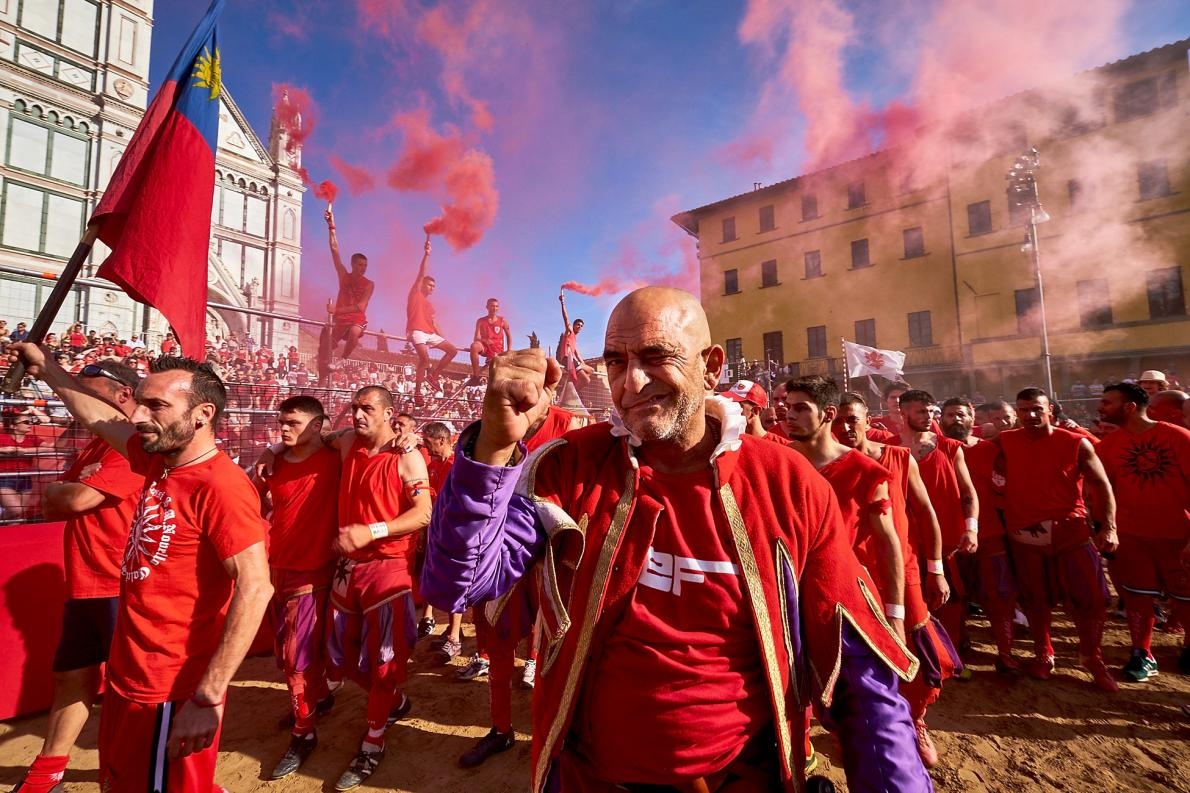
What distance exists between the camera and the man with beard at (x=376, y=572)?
3869mm

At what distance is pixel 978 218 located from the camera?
29312 mm

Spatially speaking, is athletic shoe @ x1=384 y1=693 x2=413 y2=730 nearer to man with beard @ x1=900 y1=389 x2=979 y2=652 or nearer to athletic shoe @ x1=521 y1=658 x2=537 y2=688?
athletic shoe @ x1=521 y1=658 x2=537 y2=688

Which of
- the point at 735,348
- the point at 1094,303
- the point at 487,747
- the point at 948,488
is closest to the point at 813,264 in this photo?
the point at 735,348

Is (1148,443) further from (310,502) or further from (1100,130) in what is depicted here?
(1100,130)

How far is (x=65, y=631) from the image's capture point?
11.3ft

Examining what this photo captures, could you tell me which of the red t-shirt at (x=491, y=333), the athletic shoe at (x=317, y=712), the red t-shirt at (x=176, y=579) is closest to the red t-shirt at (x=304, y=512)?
the athletic shoe at (x=317, y=712)

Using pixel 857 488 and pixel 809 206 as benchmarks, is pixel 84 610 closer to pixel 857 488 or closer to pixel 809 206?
pixel 857 488

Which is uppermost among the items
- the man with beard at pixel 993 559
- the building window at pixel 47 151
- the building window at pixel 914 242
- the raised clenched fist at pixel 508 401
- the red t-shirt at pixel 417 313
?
A: the building window at pixel 47 151

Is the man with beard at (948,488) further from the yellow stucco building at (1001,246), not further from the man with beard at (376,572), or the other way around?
the yellow stucco building at (1001,246)

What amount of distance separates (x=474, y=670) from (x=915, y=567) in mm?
4104

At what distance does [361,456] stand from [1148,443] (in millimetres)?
7435

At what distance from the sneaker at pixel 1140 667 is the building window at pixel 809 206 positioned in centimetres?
3422

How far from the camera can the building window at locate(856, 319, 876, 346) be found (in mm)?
32188

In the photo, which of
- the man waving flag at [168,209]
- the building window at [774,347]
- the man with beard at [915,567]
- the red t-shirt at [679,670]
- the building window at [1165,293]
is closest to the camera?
the red t-shirt at [679,670]
